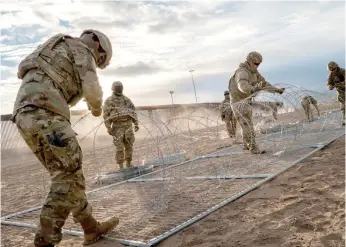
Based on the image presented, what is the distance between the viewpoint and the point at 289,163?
4.64 metres

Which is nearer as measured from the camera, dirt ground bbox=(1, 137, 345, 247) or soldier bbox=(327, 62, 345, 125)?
dirt ground bbox=(1, 137, 345, 247)

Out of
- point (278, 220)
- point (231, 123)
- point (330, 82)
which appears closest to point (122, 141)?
point (278, 220)

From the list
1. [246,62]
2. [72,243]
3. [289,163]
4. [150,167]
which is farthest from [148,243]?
[246,62]

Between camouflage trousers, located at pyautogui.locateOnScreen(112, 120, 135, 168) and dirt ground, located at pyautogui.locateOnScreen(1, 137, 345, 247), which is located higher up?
camouflage trousers, located at pyautogui.locateOnScreen(112, 120, 135, 168)

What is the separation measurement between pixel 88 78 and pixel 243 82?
3951 mm

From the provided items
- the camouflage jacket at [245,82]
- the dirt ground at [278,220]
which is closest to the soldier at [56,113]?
the dirt ground at [278,220]

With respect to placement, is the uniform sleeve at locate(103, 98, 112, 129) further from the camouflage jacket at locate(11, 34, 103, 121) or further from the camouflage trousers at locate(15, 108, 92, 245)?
the camouflage trousers at locate(15, 108, 92, 245)

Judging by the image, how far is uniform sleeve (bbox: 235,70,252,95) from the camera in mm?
5633

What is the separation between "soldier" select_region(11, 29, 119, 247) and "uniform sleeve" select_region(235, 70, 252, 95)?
3719 mm

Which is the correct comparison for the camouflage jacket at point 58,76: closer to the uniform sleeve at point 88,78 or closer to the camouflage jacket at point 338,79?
the uniform sleeve at point 88,78

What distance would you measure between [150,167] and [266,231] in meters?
3.95

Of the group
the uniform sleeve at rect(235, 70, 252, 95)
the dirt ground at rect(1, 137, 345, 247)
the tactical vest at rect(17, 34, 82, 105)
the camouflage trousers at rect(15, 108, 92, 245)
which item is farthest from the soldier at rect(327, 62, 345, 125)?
the camouflage trousers at rect(15, 108, 92, 245)

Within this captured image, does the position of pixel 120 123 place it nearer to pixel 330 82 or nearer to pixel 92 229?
pixel 92 229

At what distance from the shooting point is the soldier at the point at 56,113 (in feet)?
7.11
